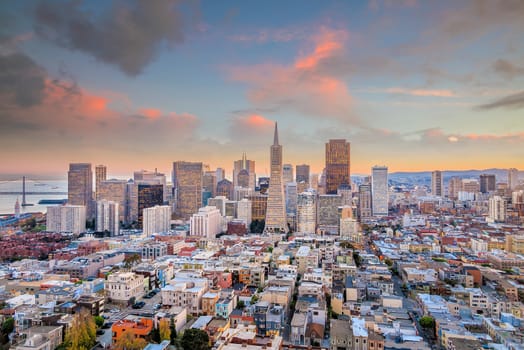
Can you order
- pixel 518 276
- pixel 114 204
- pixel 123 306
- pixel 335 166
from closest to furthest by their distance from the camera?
pixel 123 306, pixel 518 276, pixel 114 204, pixel 335 166

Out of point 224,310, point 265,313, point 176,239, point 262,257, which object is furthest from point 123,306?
point 176,239

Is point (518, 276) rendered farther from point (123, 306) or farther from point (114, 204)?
point (114, 204)

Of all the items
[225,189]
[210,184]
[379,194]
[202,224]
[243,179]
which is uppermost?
[243,179]

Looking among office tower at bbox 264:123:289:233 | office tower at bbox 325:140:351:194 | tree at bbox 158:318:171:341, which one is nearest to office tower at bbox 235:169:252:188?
office tower at bbox 325:140:351:194

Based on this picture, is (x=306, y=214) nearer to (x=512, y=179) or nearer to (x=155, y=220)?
(x=155, y=220)

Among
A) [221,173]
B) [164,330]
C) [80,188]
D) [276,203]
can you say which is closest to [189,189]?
[80,188]

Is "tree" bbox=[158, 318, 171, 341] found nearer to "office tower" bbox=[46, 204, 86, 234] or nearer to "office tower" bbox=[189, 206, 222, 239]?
"office tower" bbox=[189, 206, 222, 239]
